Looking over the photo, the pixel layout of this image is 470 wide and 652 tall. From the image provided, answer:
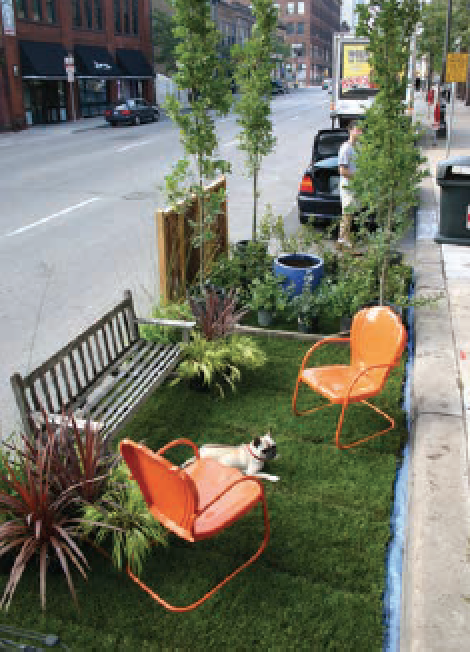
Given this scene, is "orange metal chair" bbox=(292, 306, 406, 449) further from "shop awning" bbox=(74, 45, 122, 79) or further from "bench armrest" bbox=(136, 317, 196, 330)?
"shop awning" bbox=(74, 45, 122, 79)

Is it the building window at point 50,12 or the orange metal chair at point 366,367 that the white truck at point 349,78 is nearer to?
the orange metal chair at point 366,367

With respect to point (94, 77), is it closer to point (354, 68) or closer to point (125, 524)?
point (354, 68)

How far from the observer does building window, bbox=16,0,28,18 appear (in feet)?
120

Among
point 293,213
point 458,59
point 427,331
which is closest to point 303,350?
point 427,331

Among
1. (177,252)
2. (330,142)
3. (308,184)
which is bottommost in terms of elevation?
(177,252)

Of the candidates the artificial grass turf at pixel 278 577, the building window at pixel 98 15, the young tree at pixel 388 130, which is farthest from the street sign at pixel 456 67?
the building window at pixel 98 15

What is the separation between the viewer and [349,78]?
24.7 metres

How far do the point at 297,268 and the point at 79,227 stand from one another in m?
6.70

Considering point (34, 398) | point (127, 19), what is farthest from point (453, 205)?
point (127, 19)

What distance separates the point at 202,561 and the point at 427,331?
4.14 meters

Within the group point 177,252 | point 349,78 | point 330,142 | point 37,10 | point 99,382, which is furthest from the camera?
point 37,10

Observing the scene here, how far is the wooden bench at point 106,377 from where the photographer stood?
14.6 ft

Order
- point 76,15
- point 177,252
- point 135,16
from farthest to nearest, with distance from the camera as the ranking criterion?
point 135,16
point 76,15
point 177,252

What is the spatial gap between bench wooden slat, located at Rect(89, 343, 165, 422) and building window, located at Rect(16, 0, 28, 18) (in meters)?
37.0
